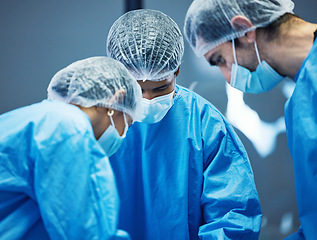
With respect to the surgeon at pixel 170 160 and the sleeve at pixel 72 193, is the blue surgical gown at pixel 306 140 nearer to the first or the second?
the surgeon at pixel 170 160

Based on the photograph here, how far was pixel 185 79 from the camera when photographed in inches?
82.9

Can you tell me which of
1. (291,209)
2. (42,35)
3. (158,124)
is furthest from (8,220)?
(291,209)

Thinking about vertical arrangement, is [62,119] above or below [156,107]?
above

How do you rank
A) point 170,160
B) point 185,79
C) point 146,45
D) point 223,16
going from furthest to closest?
point 185,79 < point 170,160 < point 146,45 < point 223,16

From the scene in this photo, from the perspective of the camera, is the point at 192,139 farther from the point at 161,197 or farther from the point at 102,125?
the point at 102,125

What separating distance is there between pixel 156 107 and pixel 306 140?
625mm

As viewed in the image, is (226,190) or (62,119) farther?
(226,190)

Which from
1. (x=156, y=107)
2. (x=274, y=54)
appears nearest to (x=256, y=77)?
(x=274, y=54)

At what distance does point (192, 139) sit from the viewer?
1463 millimetres

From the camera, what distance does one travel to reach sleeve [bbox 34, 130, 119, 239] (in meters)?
0.85

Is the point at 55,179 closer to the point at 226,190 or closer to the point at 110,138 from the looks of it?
the point at 110,138

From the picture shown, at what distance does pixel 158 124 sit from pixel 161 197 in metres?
0.31

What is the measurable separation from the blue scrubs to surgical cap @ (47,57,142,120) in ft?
1.26

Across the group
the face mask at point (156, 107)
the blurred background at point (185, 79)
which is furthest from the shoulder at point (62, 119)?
the blurred background at point (185, 79)
